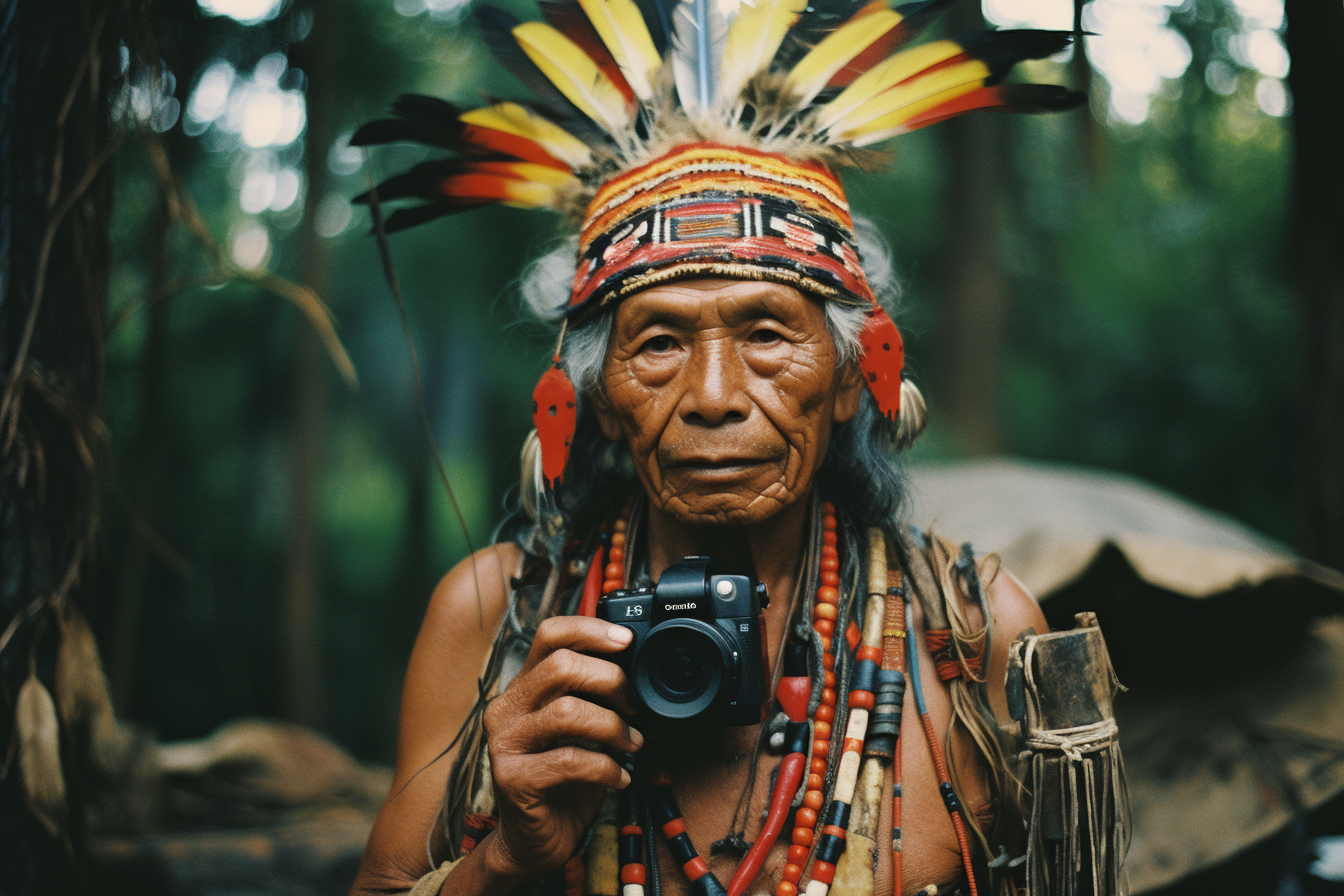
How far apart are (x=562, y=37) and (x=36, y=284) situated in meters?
1.28

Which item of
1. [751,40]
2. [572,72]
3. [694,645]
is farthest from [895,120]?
[694,645]

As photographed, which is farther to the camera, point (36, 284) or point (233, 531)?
point (233, 531)

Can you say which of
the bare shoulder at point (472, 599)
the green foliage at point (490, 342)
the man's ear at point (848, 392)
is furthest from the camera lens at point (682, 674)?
the green foliage at point (490, 342)

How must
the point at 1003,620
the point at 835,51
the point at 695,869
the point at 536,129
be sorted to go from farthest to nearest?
1. the point at 536,129
2. the point at 835,51
3. the point at 1003,620
4. the point at 695,869

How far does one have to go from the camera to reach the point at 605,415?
6.74ft

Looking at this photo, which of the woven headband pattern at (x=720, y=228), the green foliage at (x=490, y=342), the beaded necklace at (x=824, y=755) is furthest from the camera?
the green foliage at (x=490, y=342)

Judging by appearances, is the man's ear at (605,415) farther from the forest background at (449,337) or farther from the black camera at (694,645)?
the forest background at (449,337)

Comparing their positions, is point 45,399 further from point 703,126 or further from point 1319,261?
point 1319,261

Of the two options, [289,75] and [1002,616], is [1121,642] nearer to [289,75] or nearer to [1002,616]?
[1002,616]

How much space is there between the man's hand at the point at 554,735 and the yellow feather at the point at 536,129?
3.79 ft

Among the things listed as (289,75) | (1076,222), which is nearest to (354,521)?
(1076,222)

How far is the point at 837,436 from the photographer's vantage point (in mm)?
2197

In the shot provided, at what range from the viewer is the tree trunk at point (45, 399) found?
6.42 ft

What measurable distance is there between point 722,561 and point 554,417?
475mm
